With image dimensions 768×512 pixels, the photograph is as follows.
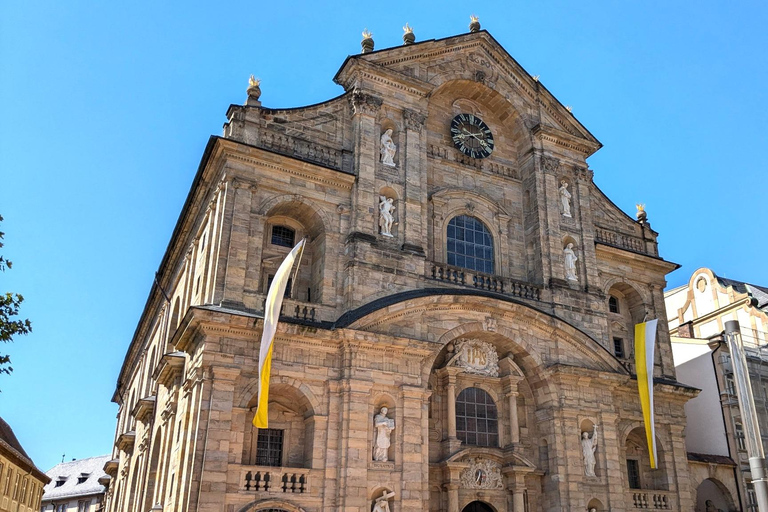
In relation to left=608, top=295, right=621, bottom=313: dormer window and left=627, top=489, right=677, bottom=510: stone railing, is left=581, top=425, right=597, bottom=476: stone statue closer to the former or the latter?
left=627, top=489, right=677, bottom=510: stone railing

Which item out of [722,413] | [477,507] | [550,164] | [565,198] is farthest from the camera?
[722,413]

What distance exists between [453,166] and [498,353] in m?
7.07

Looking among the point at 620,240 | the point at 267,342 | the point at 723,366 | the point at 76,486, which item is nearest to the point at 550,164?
the point at 620,240

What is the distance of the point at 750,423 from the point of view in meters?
12.0

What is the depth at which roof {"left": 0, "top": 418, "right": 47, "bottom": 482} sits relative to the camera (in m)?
33.4

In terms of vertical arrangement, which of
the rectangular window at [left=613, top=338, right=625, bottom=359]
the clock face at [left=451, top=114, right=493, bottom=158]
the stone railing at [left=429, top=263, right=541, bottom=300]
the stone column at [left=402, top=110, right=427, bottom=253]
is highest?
the clock face at [left=451, top=114, right=493, bottom=158]

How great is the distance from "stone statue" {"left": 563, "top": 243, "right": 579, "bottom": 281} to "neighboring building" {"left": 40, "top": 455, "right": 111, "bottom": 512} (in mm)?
49856

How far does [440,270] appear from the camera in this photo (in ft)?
79.3

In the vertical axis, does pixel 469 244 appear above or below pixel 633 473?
above

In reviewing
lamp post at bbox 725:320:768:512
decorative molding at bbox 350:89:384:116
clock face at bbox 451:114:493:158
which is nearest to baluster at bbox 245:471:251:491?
lamp post at bbox 725:320:768:512

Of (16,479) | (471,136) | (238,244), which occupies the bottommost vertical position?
(16,479)

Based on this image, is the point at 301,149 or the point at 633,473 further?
the point at 633,473

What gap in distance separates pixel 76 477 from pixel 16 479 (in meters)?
35.8

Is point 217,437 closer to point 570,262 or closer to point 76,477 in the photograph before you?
point 570,262
